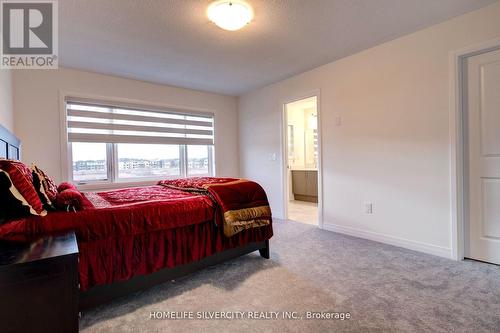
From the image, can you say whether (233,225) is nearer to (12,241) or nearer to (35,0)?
(12,241)

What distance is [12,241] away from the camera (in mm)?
1119

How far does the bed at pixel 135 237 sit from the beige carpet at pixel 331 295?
0.16 meters

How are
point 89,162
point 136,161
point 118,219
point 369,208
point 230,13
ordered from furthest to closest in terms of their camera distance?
point 136,161 < point 89,162 < point 369,208 < point 230,13 < point 118,219

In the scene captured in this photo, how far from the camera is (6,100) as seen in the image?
2.59 meters

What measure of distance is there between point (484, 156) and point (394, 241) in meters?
1.24

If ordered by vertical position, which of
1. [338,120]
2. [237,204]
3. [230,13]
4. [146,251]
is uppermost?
[230,13]

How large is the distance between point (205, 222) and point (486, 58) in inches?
118

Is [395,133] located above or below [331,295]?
above

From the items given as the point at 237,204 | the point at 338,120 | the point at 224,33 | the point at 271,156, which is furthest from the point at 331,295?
the point at 271,156

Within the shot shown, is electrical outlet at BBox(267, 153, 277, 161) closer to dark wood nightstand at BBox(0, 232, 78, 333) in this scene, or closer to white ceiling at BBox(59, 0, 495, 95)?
white ceiling at BBox(59, 0, 495, 95)

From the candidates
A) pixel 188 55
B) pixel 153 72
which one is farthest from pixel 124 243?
pixel 153 72

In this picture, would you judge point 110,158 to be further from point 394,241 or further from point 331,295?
point 394,241

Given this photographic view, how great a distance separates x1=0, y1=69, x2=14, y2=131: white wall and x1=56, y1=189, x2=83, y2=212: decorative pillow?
4.63 ft

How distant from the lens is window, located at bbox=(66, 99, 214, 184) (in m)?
3.54
